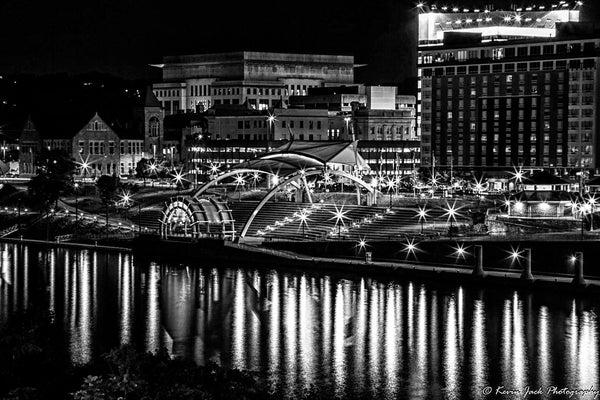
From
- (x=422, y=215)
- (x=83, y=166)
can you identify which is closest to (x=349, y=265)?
(x=422, y=215)

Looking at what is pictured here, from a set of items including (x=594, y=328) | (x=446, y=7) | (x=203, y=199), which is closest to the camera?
(x=594, y=328)

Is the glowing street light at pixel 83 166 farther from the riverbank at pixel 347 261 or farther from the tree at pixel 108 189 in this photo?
the riverbank at pixel 347 261

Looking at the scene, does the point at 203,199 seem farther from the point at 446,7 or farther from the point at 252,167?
the point at 446,7

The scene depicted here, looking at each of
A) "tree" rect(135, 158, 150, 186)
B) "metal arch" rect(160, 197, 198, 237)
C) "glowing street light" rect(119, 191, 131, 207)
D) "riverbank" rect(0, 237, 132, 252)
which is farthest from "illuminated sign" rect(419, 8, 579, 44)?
"riverbank" rect(0, 237, 132, 252)

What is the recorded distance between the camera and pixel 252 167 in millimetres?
93750

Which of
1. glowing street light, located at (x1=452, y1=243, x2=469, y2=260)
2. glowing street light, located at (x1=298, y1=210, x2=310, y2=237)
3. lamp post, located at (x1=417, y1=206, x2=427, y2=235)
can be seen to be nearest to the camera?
glowing street light, located at (x1=452, y1=243, x2=469, y2=260)

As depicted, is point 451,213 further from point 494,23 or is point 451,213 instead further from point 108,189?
point 494,23

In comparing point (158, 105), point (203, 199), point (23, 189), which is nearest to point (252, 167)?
point (203, 199)

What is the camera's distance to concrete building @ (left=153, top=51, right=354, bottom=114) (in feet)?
559

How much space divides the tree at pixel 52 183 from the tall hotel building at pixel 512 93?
44.0m

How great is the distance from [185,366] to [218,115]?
112238mm

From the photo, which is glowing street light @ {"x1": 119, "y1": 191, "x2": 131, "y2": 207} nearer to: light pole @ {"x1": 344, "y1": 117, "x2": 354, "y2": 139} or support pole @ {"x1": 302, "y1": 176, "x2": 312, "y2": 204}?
support pole @ {"x1": 302, "y1": 176, "x2": 312, "y2": 204}

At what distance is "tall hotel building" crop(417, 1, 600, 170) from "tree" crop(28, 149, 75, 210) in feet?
144

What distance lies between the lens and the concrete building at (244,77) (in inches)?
6708
